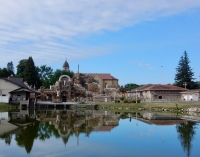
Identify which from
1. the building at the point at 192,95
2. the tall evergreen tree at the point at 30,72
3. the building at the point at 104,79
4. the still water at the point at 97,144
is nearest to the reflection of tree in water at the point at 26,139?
the still water at the point at 97,144

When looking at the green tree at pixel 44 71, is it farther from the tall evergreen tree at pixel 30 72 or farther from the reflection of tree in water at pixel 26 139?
the reflection of tree in water at pixel 26 139

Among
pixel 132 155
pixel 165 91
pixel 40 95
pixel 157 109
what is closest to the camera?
pixel 132 155

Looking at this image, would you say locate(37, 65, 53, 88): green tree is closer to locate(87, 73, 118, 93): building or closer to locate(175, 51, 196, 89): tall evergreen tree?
locate(87, 73, 118, 93): building

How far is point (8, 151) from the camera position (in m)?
14.1

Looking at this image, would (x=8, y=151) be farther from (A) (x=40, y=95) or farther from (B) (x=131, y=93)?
(B) (x=131, y=93)

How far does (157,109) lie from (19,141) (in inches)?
1373

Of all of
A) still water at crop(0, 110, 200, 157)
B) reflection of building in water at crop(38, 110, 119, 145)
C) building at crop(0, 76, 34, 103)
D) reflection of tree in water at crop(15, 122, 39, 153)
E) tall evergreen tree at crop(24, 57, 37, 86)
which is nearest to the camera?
still water at crop(0, 110, 200, 157)

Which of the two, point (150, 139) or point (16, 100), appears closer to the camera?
point (150, 139)

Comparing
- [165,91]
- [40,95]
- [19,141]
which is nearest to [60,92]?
[40,95]

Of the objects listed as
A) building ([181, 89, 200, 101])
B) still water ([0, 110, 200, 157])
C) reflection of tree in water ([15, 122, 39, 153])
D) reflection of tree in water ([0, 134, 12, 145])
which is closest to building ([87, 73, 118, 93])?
building ([181, 89, 200, 101])

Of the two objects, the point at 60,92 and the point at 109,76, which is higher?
the point at 109,76

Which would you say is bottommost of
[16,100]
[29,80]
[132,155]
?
[132,155]

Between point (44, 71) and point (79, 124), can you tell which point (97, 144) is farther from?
point (44, 71)

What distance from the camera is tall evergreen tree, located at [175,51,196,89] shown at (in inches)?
3205
